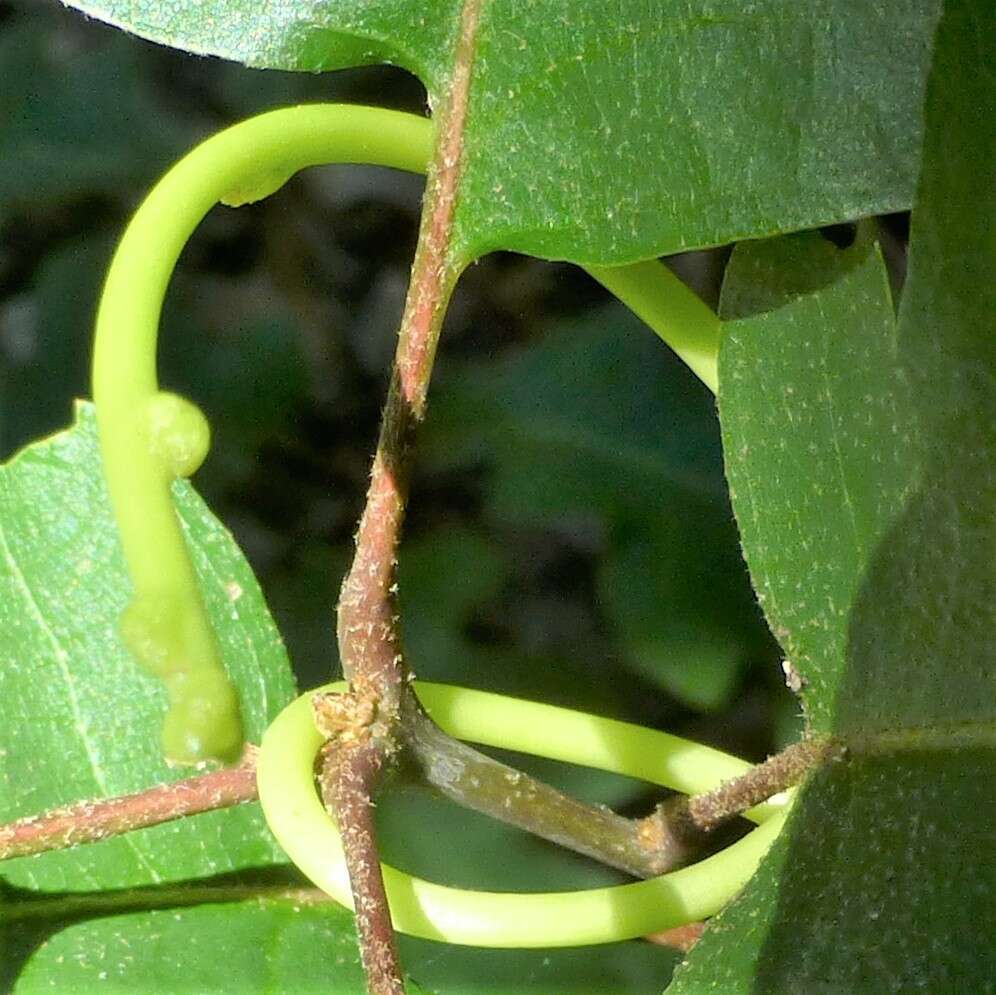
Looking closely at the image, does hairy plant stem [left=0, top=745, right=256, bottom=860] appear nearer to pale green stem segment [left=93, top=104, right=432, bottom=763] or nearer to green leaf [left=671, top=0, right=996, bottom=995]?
pale green stem segment [left=93, top=104, right=432, bottom=763]

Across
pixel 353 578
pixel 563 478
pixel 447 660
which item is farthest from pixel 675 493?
pixel 353 578

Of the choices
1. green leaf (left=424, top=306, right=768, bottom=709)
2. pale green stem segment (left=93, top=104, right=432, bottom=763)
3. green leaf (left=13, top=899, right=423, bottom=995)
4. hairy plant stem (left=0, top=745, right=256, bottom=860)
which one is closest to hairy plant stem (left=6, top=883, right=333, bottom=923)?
green leaf (left=13, top=899, right=423, bottom=995)

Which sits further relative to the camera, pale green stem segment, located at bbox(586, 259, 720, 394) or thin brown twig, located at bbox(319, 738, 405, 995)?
pale green stem segment, located at bbox(586, 259, 720, 394)

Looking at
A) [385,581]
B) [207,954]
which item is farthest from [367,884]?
[207,954]

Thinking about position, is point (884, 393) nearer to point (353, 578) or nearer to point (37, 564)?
point (353, 578)

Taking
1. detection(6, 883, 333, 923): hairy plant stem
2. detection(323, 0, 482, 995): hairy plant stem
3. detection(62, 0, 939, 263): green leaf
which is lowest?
detection(6, 883, 333, 923): hairy plant stem
